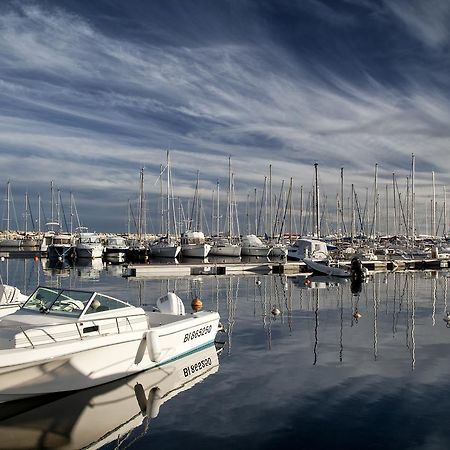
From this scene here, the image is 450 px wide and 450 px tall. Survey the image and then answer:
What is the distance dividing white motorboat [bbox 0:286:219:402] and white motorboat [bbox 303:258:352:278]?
35289mm

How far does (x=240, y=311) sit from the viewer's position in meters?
27.0

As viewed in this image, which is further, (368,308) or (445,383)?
(368,308)

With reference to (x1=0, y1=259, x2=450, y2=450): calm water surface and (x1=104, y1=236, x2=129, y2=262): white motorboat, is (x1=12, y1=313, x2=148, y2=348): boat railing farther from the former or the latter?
(x1=104, y1=236, x2=129, y2=262): white motorboat

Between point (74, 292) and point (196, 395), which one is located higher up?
point (74, 292)

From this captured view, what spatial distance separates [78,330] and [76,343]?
0.78m

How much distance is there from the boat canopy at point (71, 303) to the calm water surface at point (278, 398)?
2.13 m

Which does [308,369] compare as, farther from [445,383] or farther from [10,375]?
[10,375]

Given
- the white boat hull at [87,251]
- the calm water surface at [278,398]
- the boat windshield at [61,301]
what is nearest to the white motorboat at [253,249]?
the white boat hull at [87,251]

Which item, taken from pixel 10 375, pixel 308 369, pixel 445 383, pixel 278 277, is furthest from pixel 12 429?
pixel 278 277

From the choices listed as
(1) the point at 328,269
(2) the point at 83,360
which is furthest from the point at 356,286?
(2) the point at 83,360

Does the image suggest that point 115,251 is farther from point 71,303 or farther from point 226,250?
point 71,303

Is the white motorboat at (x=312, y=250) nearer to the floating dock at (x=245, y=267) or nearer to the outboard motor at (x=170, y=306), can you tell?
the floating dock at (x=245, y=267)

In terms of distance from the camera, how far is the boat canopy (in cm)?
1395

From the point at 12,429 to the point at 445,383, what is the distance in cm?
1118
